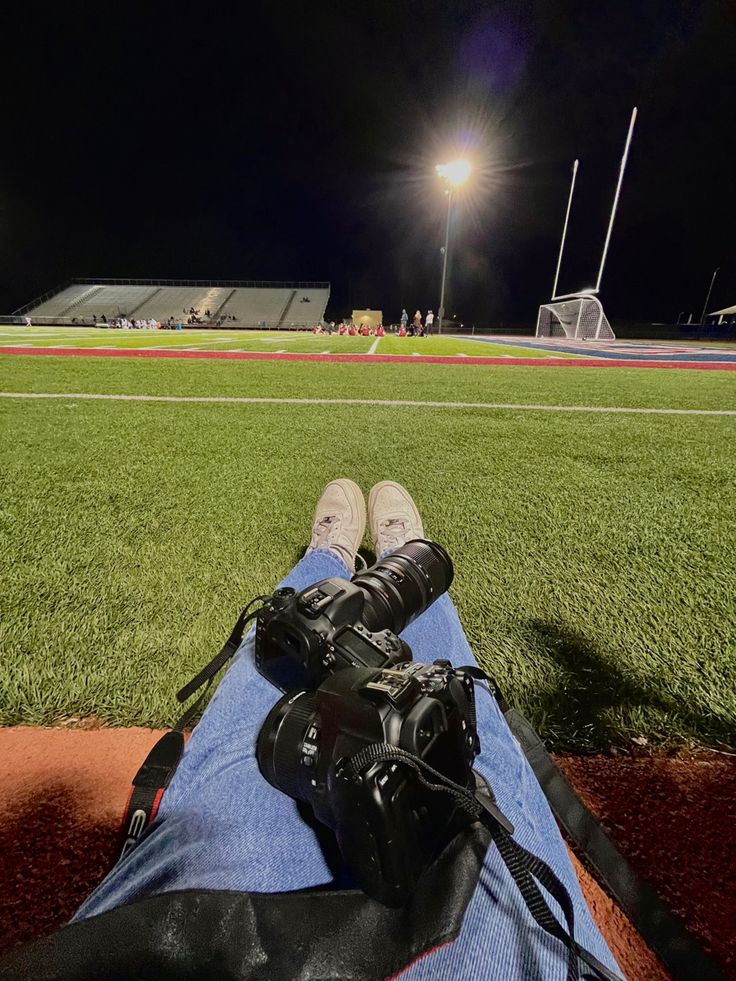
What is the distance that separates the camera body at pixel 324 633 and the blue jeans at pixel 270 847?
0.17 metres

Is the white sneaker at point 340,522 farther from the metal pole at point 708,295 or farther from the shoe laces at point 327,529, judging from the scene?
the metal pole at point 708,295

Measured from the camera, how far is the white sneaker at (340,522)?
1.55 m

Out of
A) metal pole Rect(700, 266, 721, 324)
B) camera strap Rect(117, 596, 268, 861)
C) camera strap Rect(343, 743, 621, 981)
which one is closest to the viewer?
camera strap Rect(343, 743, 621, 981)

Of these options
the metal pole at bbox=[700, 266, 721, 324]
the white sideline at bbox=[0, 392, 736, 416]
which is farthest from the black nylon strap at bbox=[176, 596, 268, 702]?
the metal pole at bbox=[700, 266, 721, 324]

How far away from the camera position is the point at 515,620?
1328 mm

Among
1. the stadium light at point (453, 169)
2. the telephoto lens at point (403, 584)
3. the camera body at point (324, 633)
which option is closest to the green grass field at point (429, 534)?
the telephoto lens at point (403, 584)

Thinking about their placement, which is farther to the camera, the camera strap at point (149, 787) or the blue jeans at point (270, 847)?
the camera strap at point (149, 787)

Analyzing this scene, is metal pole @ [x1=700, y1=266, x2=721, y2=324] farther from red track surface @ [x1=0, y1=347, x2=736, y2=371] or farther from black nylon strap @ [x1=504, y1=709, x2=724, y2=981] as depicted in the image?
black nylon strap @ [x1=504, y1=709, x2=724, y2=981]

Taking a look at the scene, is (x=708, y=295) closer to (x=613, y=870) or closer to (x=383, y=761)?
(x=613, y=870)

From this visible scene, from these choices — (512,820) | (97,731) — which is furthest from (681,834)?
(97,731)

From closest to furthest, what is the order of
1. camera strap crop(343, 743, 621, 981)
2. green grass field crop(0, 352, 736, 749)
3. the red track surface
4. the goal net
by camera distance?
camera strap crop(343, 743, 621, 981)
green grass field crop(0, 352, 736, 749)
the red track surface
the goal net

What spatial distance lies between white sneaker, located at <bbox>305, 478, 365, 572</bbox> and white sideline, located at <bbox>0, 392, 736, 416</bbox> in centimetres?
263

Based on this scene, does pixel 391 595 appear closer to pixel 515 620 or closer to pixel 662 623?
pixel 515 620

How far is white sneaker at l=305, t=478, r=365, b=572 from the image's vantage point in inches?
60.9
